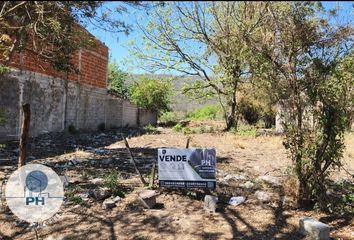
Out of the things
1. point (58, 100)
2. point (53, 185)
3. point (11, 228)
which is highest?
point (58, 100)

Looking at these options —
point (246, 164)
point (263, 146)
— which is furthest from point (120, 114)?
point (246, 164)

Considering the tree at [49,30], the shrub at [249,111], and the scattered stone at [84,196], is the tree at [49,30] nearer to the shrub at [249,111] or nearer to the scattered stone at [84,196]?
the scattered stone at [84,196]

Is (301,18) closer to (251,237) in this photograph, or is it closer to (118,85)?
(251,237)

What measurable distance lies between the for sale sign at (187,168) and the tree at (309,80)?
1.23 m

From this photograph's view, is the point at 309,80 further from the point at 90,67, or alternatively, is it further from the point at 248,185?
the point at 90,67

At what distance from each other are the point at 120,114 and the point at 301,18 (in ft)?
66.7

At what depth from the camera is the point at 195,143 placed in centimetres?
1477

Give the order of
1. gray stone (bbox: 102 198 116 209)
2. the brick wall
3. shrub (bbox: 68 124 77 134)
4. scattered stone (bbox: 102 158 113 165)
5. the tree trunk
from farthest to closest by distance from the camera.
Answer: the tree trunk
shrub (bbox: 68 124 77 134)
the brick wall
scattered stone (bbox: 102 158 113 165)
gray stone (bbox: 102 198 116 209)

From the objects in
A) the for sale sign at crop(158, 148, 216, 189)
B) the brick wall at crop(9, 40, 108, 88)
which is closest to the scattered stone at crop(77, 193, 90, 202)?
the for sale sign at crop(158, 148, 216, 189)

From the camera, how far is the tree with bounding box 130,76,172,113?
103 ft

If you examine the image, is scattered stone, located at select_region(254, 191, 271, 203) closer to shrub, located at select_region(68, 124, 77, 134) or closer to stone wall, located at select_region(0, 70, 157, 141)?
stone wall, located at select_region(0, 70, 157, 141)

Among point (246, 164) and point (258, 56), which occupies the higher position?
point (258, 56)

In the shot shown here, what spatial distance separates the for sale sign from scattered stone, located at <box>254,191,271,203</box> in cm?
75

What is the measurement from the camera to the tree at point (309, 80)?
6031 mm
